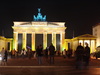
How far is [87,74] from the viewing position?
14.4m

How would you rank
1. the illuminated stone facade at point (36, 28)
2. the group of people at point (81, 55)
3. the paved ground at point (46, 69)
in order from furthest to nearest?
the illuminated stone facade at point (36, 28) → the group of people at point (81, 55) → the paved ground at point (46, 69)

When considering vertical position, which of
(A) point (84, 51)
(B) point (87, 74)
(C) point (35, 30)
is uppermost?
(C) point (35, 30)

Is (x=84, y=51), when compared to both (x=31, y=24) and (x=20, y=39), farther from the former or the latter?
(x=20, y=39)

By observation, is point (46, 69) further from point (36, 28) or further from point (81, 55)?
point (36, 28)

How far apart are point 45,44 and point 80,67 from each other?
5896cm

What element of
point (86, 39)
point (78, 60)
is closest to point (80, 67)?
point (78, 60)

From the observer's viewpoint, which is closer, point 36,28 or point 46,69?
point 46,69

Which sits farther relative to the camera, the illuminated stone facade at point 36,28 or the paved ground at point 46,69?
the illuminated stone facade at point 36,28

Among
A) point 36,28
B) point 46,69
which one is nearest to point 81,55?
point 46,69

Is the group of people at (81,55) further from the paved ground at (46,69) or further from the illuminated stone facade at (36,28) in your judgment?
the illuminated stone facade at (36,28)

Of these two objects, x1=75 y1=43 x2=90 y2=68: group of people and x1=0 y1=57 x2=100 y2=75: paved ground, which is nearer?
x1=0 y1=57 x2=100 y2=75: paved ground

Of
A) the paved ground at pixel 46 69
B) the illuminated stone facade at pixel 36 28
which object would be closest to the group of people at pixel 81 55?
the paved ground at pixel 46 69

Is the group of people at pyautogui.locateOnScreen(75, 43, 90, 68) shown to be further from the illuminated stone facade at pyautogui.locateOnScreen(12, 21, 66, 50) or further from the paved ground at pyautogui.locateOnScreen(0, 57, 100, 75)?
the illuminated stone facade at pyautogui.locateOnScreen(12, 21, 66, 50)

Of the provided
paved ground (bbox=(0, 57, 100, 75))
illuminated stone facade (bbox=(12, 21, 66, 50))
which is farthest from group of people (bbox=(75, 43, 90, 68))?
illuminated stone facade (bbox=(12, 21, 66, 50))
